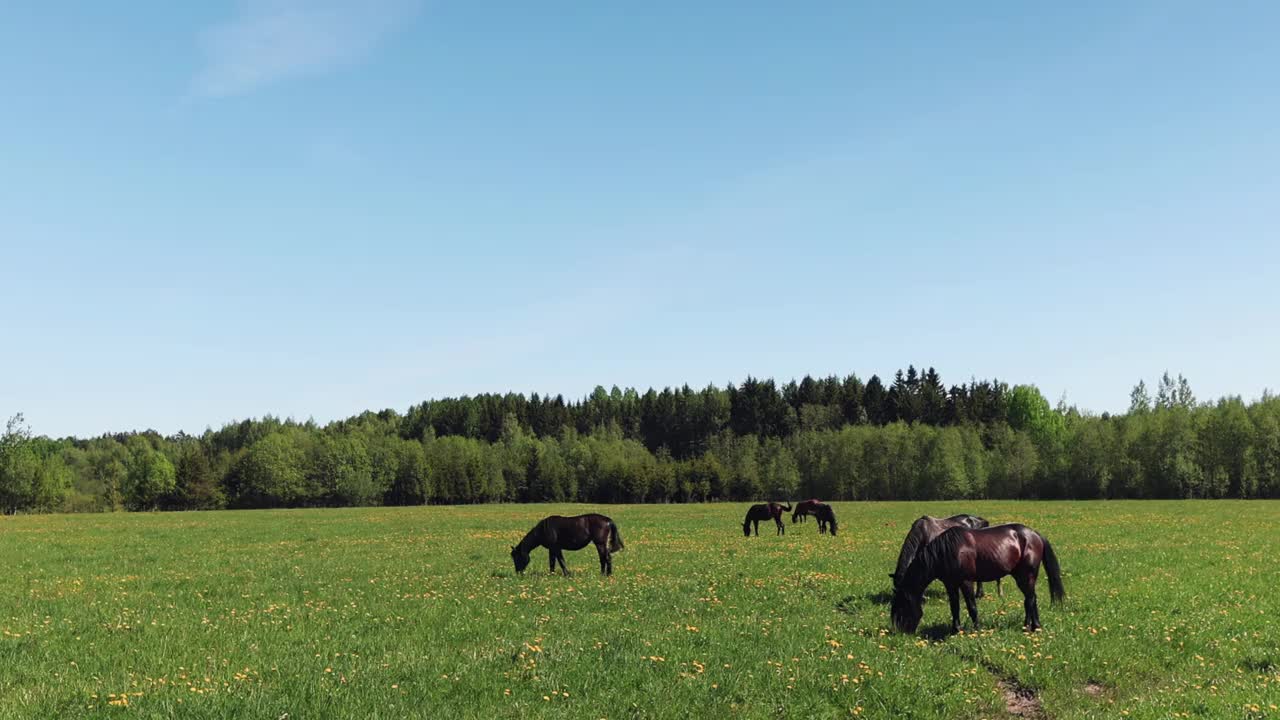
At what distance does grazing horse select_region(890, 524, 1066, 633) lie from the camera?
1521 cm

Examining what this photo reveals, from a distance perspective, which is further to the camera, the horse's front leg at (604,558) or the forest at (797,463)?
the forest at (797,463)

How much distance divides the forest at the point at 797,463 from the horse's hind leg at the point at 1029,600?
362ft

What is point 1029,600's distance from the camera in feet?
50.5

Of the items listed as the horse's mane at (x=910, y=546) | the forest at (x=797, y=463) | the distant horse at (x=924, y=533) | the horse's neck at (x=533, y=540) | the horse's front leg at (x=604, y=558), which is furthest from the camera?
the forest at (x=797, y=463)

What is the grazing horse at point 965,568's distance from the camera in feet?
49.9

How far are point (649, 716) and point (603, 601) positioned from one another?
864 centimetres

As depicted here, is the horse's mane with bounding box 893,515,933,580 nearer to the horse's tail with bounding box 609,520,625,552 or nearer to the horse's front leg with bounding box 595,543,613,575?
the horse's tail with bounding box 609,520,625,552

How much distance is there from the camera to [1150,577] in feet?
72.3

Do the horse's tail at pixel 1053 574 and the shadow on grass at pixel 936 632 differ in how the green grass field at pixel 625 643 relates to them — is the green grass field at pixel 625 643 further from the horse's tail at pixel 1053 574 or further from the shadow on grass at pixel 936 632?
the horse's tail at pixel 1053 574

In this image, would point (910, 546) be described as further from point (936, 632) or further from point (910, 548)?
point (936, 632)

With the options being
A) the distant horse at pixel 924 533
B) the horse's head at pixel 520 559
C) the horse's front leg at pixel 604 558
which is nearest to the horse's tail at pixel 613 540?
the horse's front leg at pixel 604 558

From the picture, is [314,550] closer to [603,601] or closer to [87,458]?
[603,601]

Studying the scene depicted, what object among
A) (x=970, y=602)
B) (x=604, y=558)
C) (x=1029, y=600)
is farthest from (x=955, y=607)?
(x=604, y=558)

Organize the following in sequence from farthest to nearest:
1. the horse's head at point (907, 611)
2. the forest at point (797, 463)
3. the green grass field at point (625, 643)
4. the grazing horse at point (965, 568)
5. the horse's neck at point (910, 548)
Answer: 1. the forest at point (797, 463)
2. the horse's neck at point (910, 548)
3. the grazing horse at point (965, 568)
4. the horse's head at point (907, 611)
5. the green grass field at point (625, 643)
